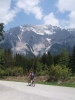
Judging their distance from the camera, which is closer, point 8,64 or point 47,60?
point 8,64

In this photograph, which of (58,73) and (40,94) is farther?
(58,73)

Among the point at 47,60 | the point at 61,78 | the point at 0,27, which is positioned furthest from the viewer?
the point at 47,60

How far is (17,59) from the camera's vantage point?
390ft

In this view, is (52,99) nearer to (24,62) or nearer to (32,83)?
(32,83)

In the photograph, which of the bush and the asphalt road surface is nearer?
the asphalt road surface

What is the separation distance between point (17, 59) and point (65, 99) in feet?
346

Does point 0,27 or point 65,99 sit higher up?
point 0,27

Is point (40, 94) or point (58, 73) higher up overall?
point (58, 73)

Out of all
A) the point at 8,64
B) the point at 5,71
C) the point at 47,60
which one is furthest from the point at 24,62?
the point at 5,71

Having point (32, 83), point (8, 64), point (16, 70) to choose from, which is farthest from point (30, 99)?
point (8, 64)

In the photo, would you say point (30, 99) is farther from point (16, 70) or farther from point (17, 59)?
point (17, 59)

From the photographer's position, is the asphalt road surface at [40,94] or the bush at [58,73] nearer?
the asphalt road surface at [40,94]

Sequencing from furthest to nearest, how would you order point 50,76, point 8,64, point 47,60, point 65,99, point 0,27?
point 47,60 → point 8,64 → point 0,27 → point 50,76 → point 65,99

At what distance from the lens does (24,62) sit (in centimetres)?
12875
